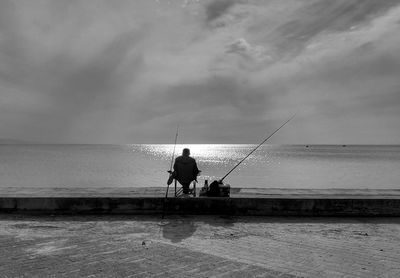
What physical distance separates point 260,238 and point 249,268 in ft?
5.15

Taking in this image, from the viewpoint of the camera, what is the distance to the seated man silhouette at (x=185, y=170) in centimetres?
928

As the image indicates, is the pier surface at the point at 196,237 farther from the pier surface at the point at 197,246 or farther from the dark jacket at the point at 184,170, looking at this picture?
the dark jacket at the point at 184,170

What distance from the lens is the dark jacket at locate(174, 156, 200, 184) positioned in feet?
30.5

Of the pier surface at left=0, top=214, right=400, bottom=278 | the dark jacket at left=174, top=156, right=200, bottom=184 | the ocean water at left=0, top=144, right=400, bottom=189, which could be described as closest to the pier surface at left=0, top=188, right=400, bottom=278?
the pier surface at left=0, top=214, right=400, bottom=278

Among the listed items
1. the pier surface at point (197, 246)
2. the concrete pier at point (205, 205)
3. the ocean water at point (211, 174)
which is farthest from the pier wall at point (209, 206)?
the ocean water at point (211, 174)

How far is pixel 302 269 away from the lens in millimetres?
4820

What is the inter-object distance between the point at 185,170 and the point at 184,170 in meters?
0.02

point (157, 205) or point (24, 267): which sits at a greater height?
point (157, 205)

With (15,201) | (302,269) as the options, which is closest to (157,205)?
(15,201)

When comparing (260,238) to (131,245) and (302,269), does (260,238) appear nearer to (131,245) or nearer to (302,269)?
(302,269)

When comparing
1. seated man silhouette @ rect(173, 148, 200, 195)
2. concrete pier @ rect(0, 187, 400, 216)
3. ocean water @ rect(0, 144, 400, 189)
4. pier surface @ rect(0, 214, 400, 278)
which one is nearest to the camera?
pier surface @ rect(0, 214, 400, 278)

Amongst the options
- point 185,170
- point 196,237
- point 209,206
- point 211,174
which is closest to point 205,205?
point 209,206

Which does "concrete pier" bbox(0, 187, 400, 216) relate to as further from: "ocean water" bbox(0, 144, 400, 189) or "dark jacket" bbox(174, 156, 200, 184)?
"ocean water" bbox(0, 144, 400, 189)

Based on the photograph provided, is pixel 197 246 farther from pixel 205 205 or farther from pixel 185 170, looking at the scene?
pixel 185 170
